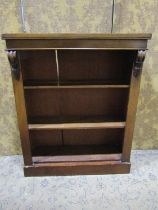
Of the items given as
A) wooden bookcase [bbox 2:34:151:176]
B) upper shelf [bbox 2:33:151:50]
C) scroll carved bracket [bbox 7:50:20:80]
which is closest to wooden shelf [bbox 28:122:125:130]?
wooden bookcase [bbox 2:34:151:176]

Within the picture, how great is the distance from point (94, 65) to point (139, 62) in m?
0.38

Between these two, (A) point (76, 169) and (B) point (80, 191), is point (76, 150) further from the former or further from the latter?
(B) point (80, 191)

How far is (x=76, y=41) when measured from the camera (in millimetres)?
1116

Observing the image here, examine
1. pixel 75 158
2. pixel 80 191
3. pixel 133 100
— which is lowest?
pixel 80 191

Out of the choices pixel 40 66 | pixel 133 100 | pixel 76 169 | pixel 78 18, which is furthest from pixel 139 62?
pixel 76 169

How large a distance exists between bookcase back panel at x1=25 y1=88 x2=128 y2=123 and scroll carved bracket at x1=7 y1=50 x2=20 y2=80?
30 cm

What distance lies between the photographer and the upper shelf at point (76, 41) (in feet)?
3.59

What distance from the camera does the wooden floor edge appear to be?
1.53 m

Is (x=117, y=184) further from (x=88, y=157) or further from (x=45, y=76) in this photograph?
(x=45, y=76)

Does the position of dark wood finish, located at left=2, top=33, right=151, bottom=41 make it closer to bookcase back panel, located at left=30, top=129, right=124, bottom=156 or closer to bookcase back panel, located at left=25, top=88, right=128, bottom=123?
bookcase back panel, located at left=25, top=88, right=128, bottom=123

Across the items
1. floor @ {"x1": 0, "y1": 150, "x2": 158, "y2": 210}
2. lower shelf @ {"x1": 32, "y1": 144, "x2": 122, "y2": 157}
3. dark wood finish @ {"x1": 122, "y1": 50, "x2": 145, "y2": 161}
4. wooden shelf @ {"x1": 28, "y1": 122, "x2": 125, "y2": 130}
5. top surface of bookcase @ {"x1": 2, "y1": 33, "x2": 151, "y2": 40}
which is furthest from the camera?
lower shelf @ {"x1": 32, "y1": 144, "x2": 122, "y2": 157}

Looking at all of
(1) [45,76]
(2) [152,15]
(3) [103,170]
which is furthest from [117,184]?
(2) [152,15]

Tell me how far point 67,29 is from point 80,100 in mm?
554

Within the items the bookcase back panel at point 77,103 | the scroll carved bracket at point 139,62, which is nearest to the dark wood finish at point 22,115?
the bookcase back panel at point 77,103
